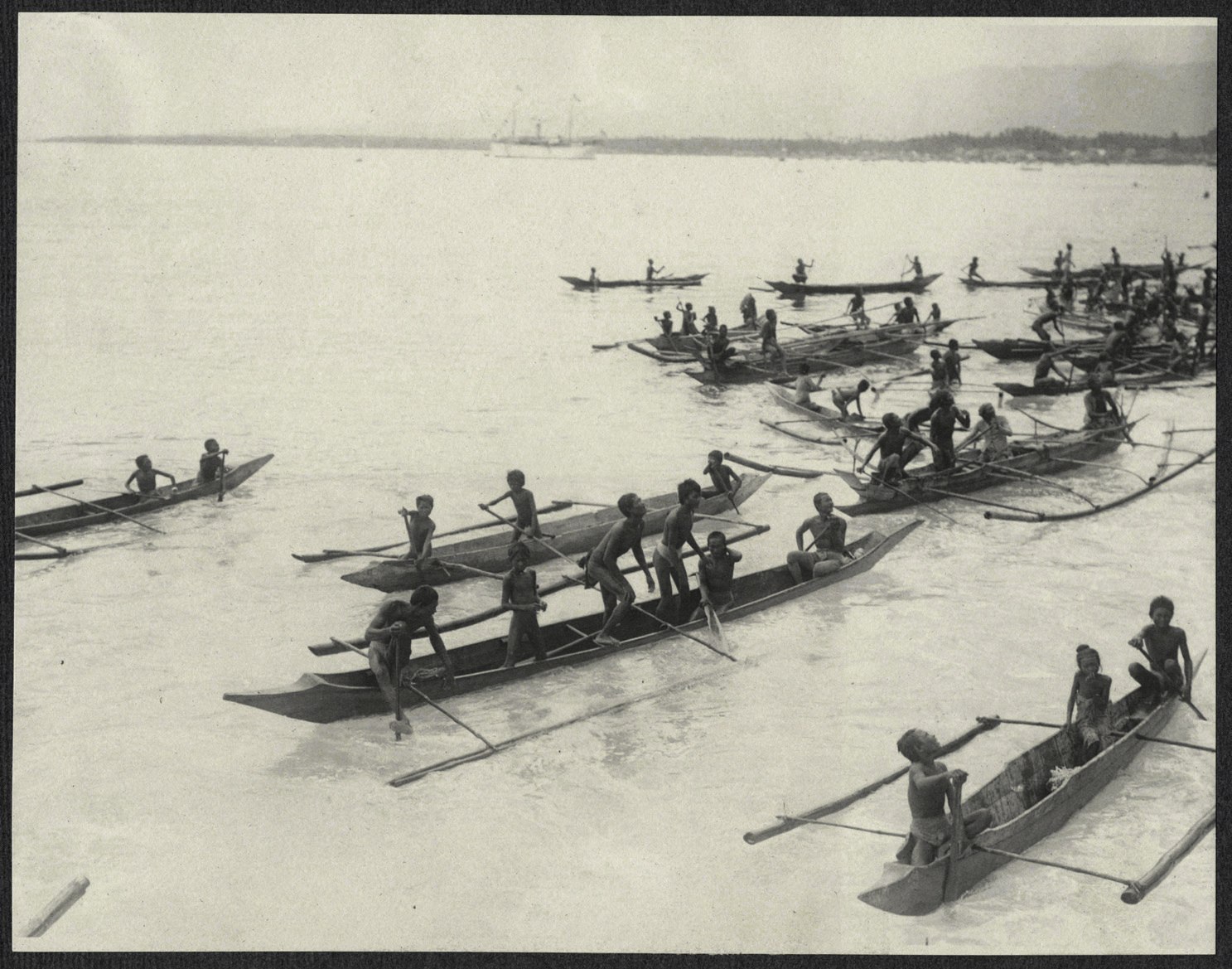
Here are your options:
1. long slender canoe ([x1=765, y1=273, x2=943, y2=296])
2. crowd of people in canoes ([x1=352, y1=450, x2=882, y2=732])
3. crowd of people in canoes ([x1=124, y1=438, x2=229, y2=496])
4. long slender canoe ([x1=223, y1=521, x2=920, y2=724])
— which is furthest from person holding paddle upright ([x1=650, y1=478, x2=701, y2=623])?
long slender canoe ([x1=765, y1=273, x2=943, y2=296])

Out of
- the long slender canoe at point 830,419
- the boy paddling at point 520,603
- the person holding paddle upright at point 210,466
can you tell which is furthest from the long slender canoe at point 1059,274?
the boy paddling at point 520,603

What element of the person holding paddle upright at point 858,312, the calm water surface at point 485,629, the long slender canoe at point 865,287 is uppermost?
the long slender canoe at point 865,287

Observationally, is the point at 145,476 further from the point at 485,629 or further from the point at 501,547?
the point at 485,629

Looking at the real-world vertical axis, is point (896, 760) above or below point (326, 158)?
below

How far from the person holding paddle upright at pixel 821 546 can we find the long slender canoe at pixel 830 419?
3.96 m

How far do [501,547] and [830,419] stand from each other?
5731mm

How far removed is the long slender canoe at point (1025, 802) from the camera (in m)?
6.36

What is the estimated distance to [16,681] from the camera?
9.17 metres

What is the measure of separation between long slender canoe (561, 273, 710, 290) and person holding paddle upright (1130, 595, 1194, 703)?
16.3m

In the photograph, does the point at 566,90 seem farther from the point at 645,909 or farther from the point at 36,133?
the point at 645,909

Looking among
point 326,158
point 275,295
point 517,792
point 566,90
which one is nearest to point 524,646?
point 517,792

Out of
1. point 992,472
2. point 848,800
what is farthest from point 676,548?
point 992,472

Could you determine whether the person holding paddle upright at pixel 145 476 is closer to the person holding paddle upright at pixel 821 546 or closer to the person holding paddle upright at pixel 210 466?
the person holding paddle upright at pixel 210 466

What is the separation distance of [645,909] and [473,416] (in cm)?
972
